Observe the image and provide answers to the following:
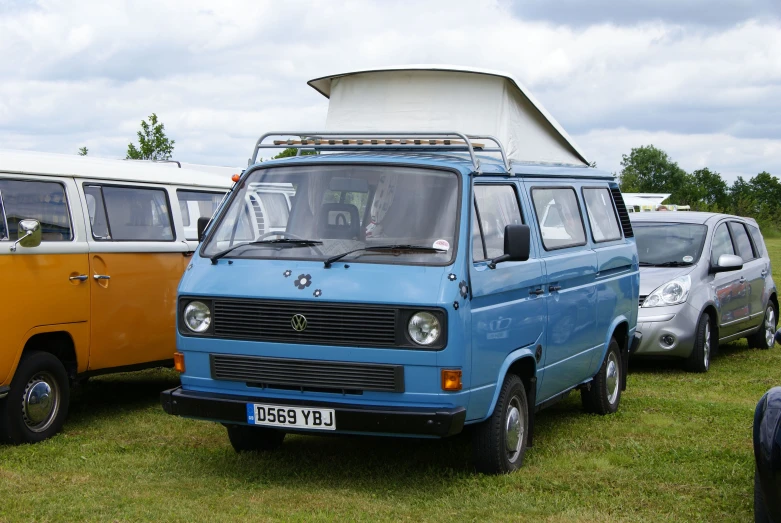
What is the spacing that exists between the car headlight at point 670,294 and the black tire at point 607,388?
2.30 m

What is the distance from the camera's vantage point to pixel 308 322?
21.1 ft

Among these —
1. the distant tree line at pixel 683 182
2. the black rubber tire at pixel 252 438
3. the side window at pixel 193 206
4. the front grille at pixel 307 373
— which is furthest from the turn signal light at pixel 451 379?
the distant tree line at pixel 683 182

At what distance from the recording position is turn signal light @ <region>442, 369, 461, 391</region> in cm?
627

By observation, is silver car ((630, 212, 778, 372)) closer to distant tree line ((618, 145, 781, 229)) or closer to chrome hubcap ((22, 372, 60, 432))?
chrome hubcap ((22, 372, 60, 432))

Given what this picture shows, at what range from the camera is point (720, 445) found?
8.09 meters

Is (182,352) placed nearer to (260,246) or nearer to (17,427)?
(260,246)

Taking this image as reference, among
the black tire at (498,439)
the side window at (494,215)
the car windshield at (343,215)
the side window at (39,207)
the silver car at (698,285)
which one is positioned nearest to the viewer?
the car windshield at (343,215)

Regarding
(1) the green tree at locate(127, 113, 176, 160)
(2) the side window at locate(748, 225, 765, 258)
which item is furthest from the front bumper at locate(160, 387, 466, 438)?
(1) the green tree at locate(127, 113, 176, 160)

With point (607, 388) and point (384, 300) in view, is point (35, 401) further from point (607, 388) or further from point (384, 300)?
point (607, 388)

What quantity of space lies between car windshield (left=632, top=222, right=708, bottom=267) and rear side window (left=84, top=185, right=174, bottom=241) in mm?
5890

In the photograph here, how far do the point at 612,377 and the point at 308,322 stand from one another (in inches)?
165

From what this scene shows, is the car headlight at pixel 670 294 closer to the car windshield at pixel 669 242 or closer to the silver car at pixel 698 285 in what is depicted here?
the silver car at pixel 698 285

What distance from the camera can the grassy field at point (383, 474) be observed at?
20.4 feet

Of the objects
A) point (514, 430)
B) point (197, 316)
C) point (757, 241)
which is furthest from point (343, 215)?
point (757, 241)
